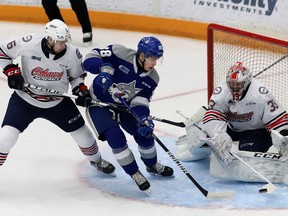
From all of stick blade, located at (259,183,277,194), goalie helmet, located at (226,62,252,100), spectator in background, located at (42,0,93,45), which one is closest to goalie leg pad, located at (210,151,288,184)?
stick blade, located at (259,183,277,194)

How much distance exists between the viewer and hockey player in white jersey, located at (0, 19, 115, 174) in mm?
3350

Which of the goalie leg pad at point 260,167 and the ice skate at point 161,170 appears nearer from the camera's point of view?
the goalie leg pad at point 260,167

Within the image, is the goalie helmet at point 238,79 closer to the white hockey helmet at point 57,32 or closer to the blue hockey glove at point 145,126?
the blue hockey glove at point 145,126

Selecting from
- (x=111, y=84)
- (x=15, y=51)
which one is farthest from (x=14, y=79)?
(x=111, y=84)

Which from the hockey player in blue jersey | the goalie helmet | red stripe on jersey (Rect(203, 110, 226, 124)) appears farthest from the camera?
red stripe on jersey (Rect(203, 110, 226, 124))

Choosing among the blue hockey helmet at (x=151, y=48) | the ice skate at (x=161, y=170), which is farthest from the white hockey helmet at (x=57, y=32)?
the ice skate at (x=161, y=170)

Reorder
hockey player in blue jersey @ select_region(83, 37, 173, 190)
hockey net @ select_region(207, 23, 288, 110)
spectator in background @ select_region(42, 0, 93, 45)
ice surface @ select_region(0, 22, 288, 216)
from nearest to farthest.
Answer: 1. ice surface @ select_region(0, 22, 288, 216)
2. hockey player in blue jersey @ select_region(83, 37, 173, 190)
3. hockey net @ select_region(207, 23, 288, 110)
4. spectator in background @ select_region(42, 0, 93, 45)

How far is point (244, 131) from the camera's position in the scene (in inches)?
143

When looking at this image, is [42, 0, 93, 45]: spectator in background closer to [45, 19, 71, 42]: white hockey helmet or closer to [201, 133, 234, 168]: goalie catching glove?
[45, 19, 71, 42]: white hockey helmet

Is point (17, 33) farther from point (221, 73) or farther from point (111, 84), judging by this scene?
point (111, 84)

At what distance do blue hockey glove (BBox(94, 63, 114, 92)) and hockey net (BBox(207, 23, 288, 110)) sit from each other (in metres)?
0.96

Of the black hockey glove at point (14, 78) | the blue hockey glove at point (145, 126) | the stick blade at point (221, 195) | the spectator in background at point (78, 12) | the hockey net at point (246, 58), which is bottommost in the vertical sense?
the spectator in background at point (78, 12)

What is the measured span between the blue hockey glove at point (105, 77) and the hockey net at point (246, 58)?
3.15 feet

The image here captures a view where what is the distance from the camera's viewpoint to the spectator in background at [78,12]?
6.20 meters
